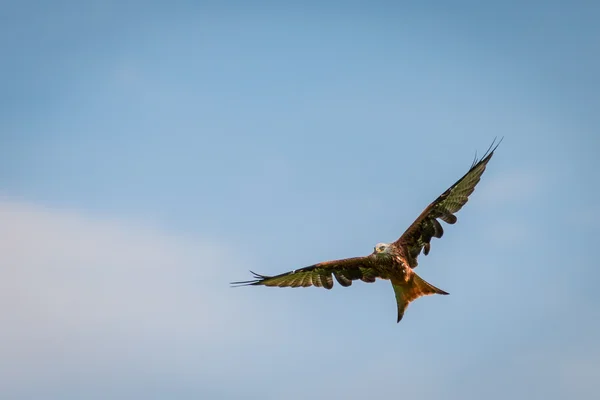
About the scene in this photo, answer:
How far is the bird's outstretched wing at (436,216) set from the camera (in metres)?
18.4

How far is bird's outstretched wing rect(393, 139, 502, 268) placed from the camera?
725 inches

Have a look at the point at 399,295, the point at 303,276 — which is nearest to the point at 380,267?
the point at 399,295

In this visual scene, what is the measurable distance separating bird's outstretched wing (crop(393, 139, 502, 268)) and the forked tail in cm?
38

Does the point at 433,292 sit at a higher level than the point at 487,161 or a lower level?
lower

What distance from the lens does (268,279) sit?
19984mm

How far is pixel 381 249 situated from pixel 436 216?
1175 mm

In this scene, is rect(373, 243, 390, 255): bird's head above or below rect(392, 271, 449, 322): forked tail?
above

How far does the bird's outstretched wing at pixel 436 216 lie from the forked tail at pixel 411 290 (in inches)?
15.0

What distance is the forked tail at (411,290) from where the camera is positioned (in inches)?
728

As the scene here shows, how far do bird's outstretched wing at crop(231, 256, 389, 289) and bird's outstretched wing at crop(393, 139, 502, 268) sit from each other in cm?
86

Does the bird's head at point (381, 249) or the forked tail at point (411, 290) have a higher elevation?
the bird's head at point (381, 249)

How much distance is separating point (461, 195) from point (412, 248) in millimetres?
1333

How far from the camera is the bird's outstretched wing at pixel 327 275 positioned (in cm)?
1961

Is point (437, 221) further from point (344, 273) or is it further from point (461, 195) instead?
point (344, 273)
